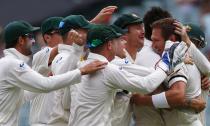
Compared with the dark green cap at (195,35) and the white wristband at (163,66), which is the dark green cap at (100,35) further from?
the dark green cap at (195,35)

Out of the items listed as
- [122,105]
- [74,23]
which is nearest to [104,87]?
[122,105]

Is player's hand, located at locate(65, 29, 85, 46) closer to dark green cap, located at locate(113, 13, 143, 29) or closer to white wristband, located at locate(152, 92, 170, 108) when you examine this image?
dark green cap, located at locate(113, 13, 143, 29)

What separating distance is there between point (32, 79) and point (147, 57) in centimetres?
122

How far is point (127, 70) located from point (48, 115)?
1.31 m

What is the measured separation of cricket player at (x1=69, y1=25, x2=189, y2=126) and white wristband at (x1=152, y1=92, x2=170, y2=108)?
28cm

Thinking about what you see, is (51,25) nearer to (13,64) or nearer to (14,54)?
(14,54)

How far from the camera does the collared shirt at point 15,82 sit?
8594mm

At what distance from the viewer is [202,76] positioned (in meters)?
9.33

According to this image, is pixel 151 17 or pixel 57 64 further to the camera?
pixel 151 17

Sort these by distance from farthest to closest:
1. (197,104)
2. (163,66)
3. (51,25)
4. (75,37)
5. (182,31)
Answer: (51,25)
(75,37)
(197,104)
(182,31)
(163,66)

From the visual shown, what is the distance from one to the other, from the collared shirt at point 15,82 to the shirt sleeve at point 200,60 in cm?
126

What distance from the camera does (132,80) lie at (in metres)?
8.43

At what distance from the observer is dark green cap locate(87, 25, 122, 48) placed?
335 inches

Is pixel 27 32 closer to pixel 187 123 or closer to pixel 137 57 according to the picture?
pixel 137 57
